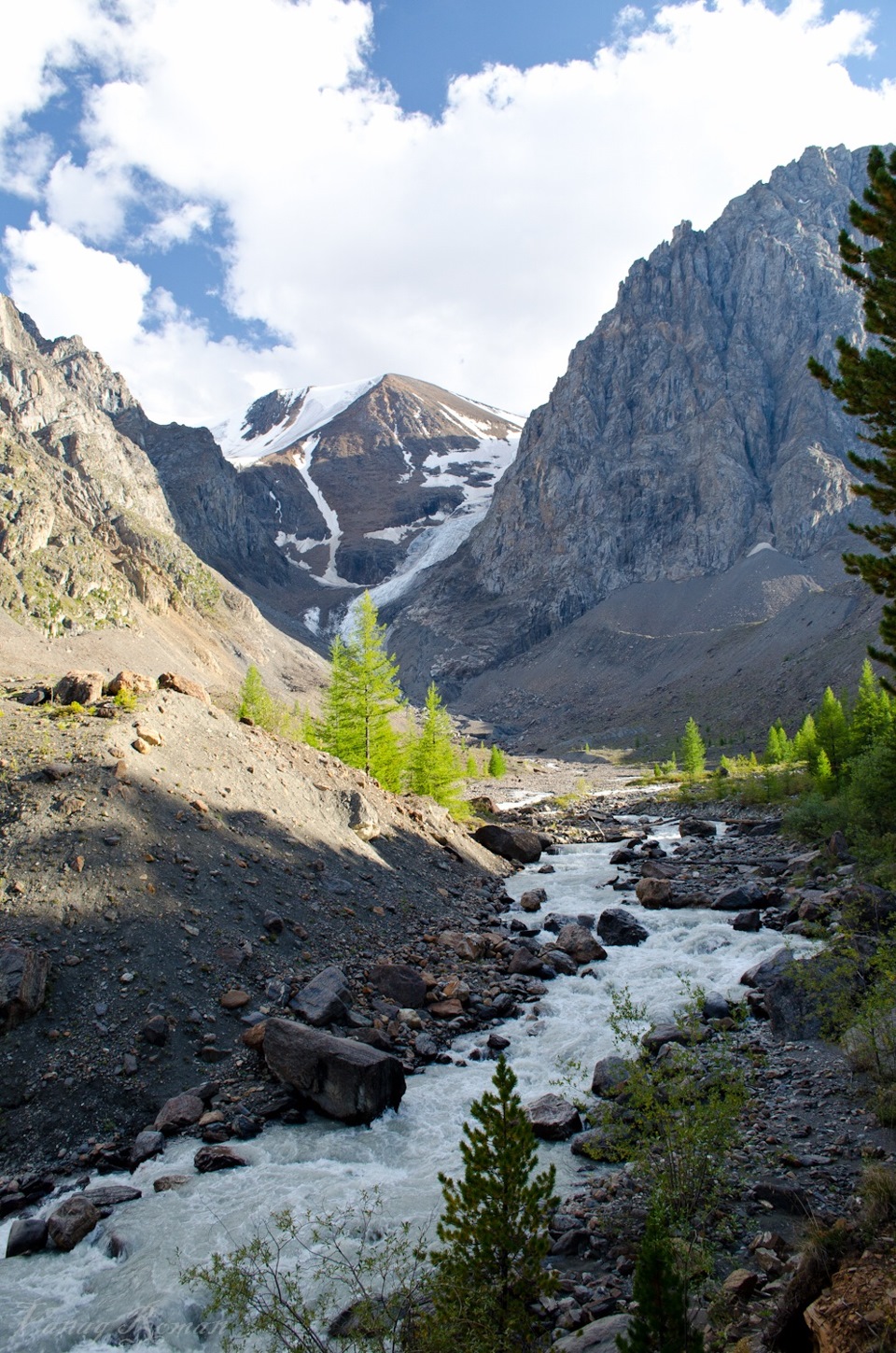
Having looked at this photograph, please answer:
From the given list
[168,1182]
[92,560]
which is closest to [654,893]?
[168,1182]

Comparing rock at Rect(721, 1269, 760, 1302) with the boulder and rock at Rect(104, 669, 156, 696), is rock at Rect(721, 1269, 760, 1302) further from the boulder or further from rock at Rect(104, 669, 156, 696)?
rock at Rect(104, 669, 156, 696)

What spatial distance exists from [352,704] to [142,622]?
298 feet

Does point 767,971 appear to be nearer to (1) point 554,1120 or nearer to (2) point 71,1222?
(1) point 554,1120

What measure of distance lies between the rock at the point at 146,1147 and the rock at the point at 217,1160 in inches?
25.1

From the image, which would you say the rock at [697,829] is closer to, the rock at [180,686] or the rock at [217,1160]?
the rock at [180,686]

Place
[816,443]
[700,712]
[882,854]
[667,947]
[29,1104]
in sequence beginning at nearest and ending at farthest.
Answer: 1. [29,1104]
2. [667,947]
3. [882,854]
4. [700,712]
5. [816,443]

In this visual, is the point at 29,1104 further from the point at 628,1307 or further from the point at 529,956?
the point at 529,956

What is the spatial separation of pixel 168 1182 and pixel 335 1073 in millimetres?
3092

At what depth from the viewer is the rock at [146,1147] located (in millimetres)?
11141

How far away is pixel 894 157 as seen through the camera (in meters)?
9.31

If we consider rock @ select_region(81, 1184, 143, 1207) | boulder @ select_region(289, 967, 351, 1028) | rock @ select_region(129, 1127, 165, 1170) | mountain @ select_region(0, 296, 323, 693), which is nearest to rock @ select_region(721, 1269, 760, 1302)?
rock @ select_region(81, 1184, 143, 1207)

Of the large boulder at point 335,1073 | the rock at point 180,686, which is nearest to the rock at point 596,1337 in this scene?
the large boulder at point 335,1073

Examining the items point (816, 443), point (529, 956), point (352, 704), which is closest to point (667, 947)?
point (529, 956)

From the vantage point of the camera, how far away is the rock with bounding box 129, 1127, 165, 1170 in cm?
1114
